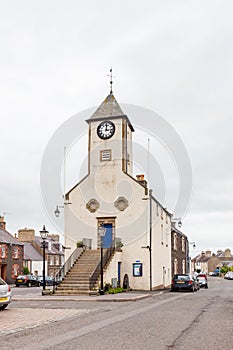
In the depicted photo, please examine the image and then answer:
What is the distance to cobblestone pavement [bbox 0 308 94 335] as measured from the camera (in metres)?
11.8

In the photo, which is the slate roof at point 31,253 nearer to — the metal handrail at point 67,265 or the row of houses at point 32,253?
the row of houses at point 32,253

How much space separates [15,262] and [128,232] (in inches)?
945

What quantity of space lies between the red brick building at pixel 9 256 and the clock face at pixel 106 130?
20.4 metres

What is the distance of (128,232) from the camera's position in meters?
31.2

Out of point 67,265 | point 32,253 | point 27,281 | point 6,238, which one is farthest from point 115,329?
point 32,253

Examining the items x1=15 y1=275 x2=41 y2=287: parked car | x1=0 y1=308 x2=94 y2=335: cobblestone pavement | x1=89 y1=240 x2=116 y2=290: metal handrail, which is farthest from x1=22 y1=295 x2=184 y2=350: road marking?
x1=15 y1=275 x2=41 y2=287: parked car

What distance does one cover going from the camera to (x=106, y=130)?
111ft

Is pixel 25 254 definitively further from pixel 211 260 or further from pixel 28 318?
pixel 211 260

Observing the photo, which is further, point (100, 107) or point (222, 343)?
point (100, 107)

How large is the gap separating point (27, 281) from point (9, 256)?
18.7 feet

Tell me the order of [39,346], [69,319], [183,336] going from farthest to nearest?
[69,319] < [183,336] < [39,346]

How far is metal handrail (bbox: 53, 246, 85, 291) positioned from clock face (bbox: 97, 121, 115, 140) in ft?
27.7

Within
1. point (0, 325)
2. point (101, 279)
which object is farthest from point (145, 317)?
point (101, 279)

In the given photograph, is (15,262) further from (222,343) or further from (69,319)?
(222,343)
